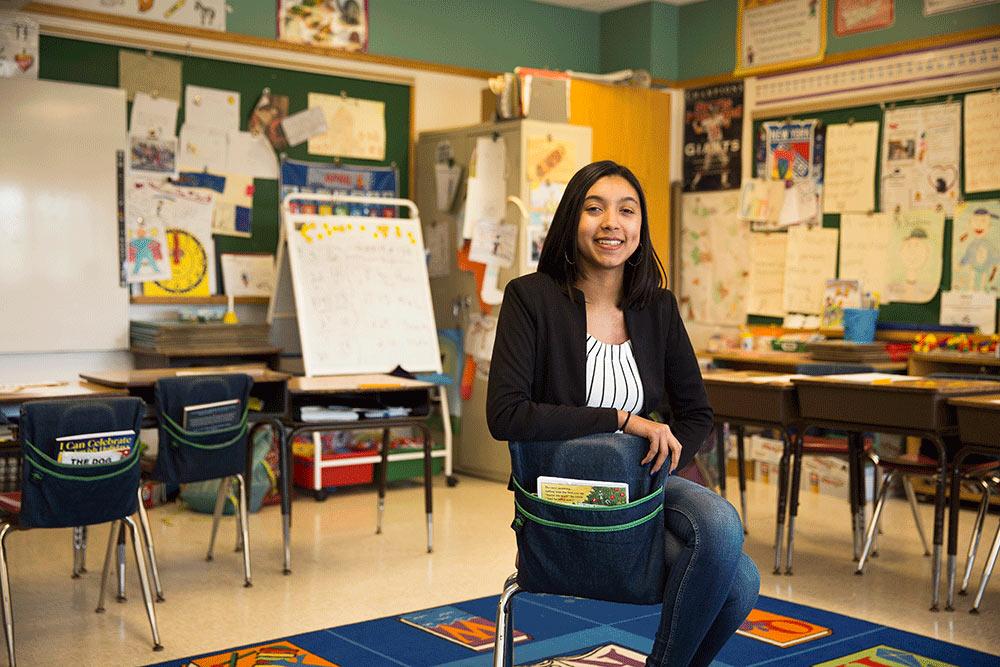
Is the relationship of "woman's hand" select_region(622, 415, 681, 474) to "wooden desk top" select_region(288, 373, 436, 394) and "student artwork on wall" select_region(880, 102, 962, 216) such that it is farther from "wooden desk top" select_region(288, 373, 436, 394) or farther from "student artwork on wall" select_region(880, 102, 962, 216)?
"student artwork on wall" select_region(880, 102, 962, 216)

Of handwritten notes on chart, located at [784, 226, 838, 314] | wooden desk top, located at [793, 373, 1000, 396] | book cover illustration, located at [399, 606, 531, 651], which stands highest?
handwritten notes on chart, located at [784, 226, 838, 314]

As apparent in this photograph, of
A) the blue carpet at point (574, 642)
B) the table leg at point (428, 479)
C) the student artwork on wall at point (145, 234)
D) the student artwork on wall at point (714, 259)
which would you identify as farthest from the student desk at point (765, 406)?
the student artwork on wall at point (145, 234)

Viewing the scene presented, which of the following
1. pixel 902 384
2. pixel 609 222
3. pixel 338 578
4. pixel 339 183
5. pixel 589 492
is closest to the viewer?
pixel 589 492

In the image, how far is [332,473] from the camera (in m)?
6.00

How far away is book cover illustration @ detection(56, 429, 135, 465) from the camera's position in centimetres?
336

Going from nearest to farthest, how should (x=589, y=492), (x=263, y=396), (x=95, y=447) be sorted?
(x=589, y=492) < (x=95, y=447) < (x=263, y=396)

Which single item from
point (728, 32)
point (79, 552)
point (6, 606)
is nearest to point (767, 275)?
point (728, 32)

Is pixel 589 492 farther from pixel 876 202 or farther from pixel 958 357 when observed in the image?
pixel 876 202

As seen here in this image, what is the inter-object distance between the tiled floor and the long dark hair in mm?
1805

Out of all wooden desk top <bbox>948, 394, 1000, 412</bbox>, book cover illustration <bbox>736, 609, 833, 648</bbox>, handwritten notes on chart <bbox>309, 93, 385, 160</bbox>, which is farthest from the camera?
handwritten notes on chart <bbox>309, 93, 385, 160</bbox>

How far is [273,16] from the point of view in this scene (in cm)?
632

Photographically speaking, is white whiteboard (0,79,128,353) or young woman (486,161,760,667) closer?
young woman (486,161,760,667)

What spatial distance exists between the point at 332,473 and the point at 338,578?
165 cm

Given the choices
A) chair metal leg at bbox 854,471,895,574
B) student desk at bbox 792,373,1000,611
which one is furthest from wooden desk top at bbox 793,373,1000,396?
chair metal leg at bbox 854,471,895,574
